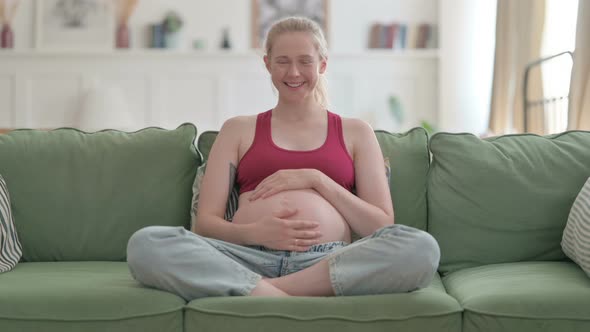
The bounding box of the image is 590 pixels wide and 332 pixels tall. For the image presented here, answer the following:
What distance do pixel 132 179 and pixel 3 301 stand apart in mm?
684

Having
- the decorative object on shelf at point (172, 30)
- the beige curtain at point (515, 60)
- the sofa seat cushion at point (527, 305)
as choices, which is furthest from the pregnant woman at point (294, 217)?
the decorative object on shelf at point (172, 30)

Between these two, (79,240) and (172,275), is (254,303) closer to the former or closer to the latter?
(172,275)

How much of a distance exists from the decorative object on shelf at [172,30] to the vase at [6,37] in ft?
4.29

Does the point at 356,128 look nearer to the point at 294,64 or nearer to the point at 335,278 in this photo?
the point at 294,64

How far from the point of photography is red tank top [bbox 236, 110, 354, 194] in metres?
2.25

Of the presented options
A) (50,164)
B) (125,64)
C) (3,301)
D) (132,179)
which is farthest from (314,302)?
(125,64)

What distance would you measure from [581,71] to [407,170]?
2.09 metres

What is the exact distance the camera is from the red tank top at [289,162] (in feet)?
7.38

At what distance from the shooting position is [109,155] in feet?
8.08

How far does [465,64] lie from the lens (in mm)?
6742

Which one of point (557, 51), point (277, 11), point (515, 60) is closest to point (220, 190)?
point (557, 51)

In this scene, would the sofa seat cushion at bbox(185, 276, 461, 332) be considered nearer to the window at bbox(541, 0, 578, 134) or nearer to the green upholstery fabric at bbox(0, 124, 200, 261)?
the green upholstery fabric at bbox(0, 124, 200, 261)

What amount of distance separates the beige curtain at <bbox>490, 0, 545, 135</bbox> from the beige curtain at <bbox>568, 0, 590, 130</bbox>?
1060 millimetres

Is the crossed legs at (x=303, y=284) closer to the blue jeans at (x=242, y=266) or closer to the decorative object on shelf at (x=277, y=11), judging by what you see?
the blue jeans at (x=242, y=266)
